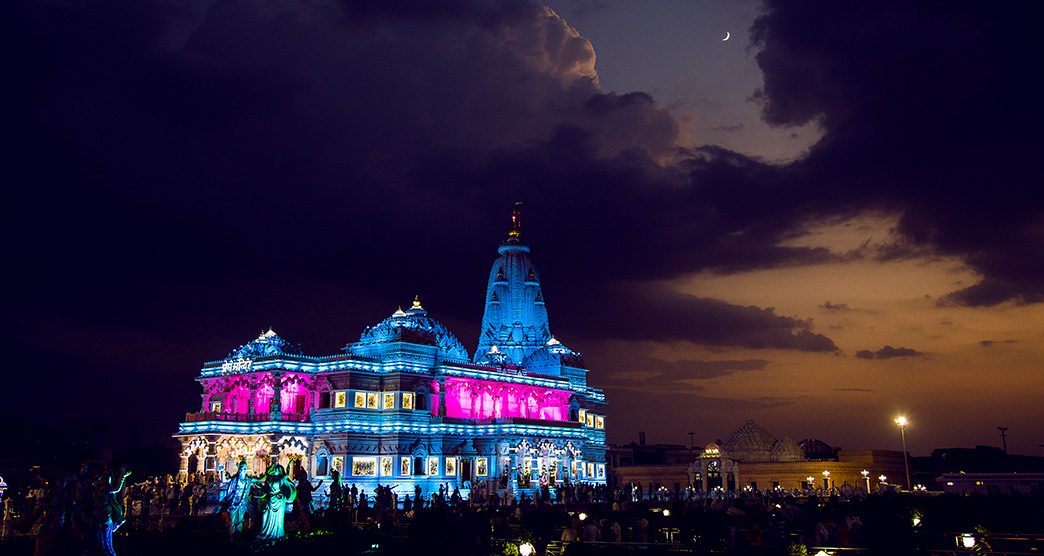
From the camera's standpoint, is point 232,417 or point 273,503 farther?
point 232,417

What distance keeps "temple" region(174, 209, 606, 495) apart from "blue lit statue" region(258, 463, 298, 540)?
3541cm

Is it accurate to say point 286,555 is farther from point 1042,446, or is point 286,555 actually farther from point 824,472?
point 1042,446

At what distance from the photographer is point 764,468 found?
277ft

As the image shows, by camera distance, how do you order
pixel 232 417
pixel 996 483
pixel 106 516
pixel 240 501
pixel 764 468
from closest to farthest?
1. pixel 106 516
2. pixel 240 501
3. pixel 232 417
4. pixel 996 483
5. pixel 764 468

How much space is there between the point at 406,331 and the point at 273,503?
40.6 m

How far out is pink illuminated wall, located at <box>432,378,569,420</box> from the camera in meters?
73.9

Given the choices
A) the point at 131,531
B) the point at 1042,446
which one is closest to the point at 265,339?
the point at 131,531

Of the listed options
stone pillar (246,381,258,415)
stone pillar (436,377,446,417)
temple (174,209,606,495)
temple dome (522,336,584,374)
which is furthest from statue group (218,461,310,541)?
temple dome (522,336,584,374)

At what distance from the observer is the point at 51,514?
23.2 meters

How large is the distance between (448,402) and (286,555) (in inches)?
1847

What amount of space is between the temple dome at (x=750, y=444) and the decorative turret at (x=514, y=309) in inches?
800

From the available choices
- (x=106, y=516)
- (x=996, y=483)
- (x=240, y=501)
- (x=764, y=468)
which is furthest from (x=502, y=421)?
(x=106, y=516)

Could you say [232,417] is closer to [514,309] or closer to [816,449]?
[514,309]

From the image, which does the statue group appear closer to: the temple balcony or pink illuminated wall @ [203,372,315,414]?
pink illuminated wall @ [203,372,315,414]
